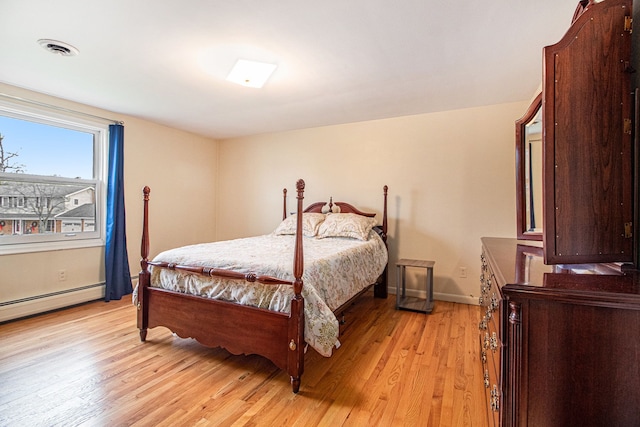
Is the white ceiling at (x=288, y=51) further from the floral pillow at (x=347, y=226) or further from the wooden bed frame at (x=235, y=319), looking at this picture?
the floral pillow at (x=347, y=226)

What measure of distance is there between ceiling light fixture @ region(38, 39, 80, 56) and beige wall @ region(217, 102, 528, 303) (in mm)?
2675

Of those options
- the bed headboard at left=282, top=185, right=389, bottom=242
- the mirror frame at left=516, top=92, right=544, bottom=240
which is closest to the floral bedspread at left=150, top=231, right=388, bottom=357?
the bed headboard at left=282, top=185, right=389, bottom=242

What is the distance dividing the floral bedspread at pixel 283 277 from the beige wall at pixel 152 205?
1660 mm

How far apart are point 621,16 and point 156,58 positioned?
2.62 meters

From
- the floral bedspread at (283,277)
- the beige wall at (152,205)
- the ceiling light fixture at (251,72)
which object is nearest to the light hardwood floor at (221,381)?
the floral bedspread at (283,277)

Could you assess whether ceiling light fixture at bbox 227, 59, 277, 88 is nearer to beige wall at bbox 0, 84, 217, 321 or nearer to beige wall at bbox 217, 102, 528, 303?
beige wall at bbox 217, 102, 528, 303

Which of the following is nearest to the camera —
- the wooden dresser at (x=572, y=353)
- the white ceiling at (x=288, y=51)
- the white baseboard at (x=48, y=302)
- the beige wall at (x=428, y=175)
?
the wooden dresser at (x=572, y=353)

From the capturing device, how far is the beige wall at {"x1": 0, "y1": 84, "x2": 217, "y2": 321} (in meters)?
3.01

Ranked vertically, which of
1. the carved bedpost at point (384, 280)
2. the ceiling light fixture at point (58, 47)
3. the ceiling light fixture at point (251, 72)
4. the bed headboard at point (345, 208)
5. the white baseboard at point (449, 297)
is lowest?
the white baseboard at point (449, 297)

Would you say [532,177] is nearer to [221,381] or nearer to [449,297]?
[449,297]

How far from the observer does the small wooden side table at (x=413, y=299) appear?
3.22 metres

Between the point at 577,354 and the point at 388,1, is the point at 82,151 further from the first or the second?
the point at 577,354

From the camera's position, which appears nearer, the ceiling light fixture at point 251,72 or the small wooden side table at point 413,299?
the ceiling light fixture at point 251,72

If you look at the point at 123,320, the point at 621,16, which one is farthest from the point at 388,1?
the point at 123,320
